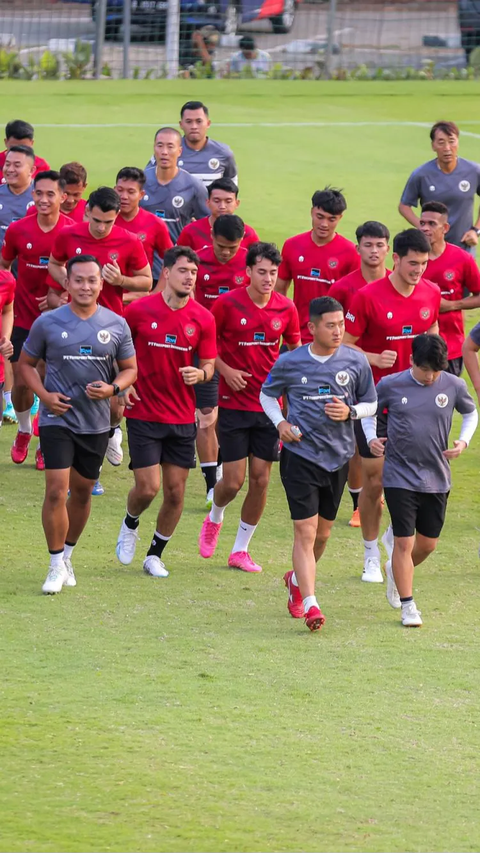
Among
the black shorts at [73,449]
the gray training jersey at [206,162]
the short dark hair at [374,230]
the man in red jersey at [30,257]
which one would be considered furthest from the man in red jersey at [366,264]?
the gray training jersey at [206,162]

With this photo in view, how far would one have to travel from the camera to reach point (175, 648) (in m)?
8.55

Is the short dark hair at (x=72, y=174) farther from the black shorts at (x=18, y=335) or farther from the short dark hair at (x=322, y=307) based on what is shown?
the short dark hair at (x=322, y=307)

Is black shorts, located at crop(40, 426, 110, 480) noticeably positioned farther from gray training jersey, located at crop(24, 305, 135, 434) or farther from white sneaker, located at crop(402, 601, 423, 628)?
white sneaker, located at crop(402, 601, 423, 628)

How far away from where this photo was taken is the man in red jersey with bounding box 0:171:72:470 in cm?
1197

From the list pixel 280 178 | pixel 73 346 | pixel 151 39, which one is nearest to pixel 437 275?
pixel 73 346

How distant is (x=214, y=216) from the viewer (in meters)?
11.9

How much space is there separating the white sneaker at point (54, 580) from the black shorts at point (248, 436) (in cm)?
157

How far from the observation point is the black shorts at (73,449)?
9.34 m

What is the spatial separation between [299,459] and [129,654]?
5.49 feet

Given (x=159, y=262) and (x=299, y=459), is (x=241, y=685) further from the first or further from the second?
(x=159, y=262)

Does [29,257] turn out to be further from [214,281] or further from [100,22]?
[100,22]

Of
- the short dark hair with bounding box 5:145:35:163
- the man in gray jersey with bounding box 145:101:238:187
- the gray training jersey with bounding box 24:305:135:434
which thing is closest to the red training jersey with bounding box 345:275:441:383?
the gray training jersey with bounding box 24:305:135:434

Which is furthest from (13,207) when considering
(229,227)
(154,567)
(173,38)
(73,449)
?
(173,38)

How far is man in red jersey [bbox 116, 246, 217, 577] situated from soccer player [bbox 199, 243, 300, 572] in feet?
1.26
